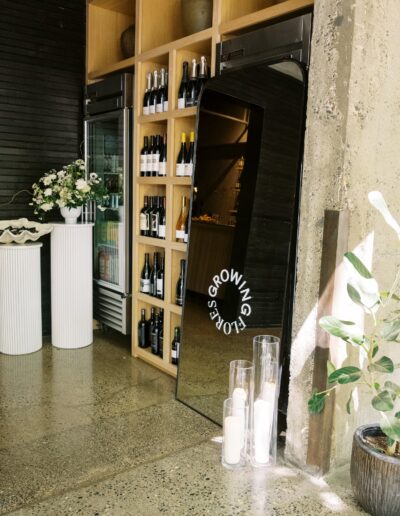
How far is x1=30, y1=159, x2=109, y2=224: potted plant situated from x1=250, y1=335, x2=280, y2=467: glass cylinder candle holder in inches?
96.2

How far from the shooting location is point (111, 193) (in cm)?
465

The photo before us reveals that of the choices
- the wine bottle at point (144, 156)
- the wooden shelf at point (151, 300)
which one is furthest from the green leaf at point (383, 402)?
the wine bottle at point (144, 156)

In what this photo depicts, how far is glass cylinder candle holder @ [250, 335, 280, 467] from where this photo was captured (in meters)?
2.45

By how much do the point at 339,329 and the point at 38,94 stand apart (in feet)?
12.1

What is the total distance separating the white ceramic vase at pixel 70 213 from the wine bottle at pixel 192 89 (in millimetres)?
1461

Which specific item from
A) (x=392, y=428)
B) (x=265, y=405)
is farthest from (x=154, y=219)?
(x=392, y=428)

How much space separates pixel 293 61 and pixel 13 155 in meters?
2.82

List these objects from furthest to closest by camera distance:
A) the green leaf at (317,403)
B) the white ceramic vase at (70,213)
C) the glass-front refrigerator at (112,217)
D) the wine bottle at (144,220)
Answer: the white ceramic vase at (70,213)
the glass-front refrigerator at (112,217)
the wine bottle at (144,220)
the green leaf at (317,403)

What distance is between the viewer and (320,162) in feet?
7.56

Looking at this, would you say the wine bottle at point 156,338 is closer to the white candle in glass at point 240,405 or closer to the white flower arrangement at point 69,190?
the white flower arrangement at point 69,190

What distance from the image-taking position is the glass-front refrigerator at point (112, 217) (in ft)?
14.2

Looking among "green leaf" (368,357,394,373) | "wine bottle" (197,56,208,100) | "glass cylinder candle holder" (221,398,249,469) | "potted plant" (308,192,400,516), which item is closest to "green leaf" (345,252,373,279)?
"potted plant" (308,192,400,516)

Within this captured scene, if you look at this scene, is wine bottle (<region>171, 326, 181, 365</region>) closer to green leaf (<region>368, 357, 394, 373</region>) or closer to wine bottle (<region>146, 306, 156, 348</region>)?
wine bottle (<region>146, 306, 156, 348</region>)

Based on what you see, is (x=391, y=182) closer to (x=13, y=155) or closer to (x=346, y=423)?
(x=346, y=423)
